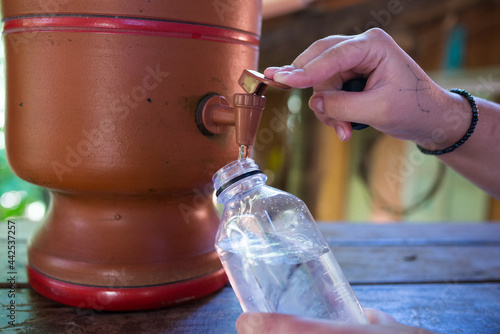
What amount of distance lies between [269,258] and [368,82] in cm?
27

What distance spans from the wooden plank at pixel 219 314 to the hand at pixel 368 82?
0.86 ft

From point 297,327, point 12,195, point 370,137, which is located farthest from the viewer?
point 370,137

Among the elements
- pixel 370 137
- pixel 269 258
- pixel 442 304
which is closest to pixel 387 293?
pixel 442 304

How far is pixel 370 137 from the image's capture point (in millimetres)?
4207

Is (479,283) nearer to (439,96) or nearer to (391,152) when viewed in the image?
(439,96)

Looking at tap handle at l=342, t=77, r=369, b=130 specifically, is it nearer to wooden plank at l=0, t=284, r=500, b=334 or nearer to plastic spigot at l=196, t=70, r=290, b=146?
plastic spigot at l=196, t=70, r=290, b=146

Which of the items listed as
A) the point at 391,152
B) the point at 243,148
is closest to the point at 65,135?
the point at 243,148

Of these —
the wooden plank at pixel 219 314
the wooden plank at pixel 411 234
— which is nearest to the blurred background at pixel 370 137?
the wooden plank at pixel 411 234

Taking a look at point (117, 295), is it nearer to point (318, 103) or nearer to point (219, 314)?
point (219, 314)

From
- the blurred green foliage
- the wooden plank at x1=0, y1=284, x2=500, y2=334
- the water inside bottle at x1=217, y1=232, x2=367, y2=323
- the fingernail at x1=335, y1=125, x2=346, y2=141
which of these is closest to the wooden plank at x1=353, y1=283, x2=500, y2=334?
the wooden plank at x1=0, y1=284, x2=500, y2=334

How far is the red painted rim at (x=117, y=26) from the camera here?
1.77 feet

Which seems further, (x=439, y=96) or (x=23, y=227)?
(x=23, y=227)

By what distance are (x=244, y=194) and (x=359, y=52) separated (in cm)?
22

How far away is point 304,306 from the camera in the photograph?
19.6 inches
